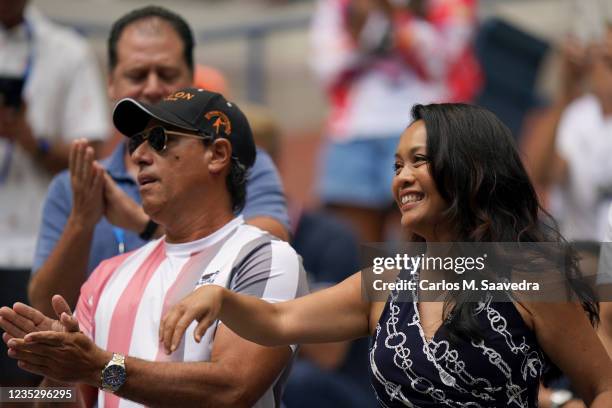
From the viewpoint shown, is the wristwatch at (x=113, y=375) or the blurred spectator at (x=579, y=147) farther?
the blurred spectator at (x=579, y=147)

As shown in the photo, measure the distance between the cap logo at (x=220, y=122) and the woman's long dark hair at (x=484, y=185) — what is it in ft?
2.89

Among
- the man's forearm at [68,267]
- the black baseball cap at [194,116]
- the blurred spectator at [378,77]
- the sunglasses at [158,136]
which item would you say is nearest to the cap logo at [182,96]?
the black baseball cap at [194,116]

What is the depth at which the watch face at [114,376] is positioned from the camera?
417 centimetres

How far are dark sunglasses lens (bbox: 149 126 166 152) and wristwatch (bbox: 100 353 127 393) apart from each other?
0.89 metres

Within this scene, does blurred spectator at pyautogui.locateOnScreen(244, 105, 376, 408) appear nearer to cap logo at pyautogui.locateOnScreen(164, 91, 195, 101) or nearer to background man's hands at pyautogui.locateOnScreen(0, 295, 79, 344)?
cap logo at pyautogui.locateOnScreen(164, 91, 195, 101)

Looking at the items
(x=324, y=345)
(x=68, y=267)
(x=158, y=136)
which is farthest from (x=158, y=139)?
(x=324, y=345)

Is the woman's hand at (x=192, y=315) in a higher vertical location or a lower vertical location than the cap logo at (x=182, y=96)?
lower

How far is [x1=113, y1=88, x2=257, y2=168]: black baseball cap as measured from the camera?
189 inches

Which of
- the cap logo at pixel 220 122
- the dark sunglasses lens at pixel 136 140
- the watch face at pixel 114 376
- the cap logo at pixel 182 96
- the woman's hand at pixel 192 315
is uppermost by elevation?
the cap logo at pixel 182 96

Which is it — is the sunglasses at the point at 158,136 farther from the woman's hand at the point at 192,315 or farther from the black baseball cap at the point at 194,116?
the woman's hand at the point at 192,315

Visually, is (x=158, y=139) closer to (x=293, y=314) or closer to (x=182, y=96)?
(x=182, y=96)

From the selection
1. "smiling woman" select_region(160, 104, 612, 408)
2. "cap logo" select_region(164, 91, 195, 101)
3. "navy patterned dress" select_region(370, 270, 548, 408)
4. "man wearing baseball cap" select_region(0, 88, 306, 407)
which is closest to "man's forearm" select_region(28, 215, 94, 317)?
"man wearing baseball cap" select_region(0, 88, 306, 407)

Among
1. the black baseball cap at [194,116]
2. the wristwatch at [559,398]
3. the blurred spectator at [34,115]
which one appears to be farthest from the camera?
the blurred spectator at [34,115]

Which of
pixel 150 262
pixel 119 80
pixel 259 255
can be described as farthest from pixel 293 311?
pixel 119 80
